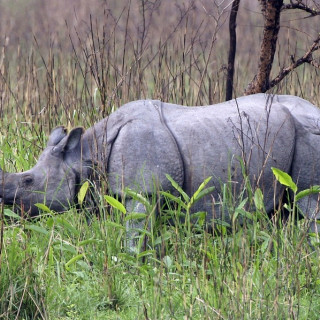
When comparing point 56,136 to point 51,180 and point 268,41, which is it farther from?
point 268,41

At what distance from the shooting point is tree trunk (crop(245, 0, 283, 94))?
18.7 ft

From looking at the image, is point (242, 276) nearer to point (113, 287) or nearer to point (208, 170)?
point (113, 287)

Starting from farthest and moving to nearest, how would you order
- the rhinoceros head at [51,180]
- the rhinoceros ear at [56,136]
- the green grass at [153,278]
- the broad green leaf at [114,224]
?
the rhinoceros ear at [56,136]
the rhinoceros head at [51,180]
the broad green leaf at [114,224]
the green grass at [153,278]

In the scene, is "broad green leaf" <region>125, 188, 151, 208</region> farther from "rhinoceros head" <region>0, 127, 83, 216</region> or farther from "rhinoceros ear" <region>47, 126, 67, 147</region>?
"rhinoceros ear" <region>47, 126, 67, 147</region>

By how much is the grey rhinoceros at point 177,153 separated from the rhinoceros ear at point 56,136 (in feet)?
0.30

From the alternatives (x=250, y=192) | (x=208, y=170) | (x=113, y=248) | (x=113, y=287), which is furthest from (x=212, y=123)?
(x=113, y=287)

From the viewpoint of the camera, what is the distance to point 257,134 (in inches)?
184

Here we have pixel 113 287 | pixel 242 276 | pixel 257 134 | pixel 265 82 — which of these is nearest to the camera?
pixel 242 276

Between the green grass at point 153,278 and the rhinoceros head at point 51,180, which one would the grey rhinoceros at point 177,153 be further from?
the green grass at point 153,278

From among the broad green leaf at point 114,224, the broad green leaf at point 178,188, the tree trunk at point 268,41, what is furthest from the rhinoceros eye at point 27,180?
the tree trunk at point 268,41

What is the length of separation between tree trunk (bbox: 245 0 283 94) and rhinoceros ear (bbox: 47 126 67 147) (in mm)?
1512

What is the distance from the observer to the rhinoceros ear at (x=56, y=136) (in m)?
5.02

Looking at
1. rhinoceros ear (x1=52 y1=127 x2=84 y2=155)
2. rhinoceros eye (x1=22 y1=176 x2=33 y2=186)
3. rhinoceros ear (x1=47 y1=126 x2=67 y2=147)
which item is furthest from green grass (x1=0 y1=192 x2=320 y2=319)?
rhinoceros ear (x1=47 y1=126 x2=67 y2=147)

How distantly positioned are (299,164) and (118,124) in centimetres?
107
